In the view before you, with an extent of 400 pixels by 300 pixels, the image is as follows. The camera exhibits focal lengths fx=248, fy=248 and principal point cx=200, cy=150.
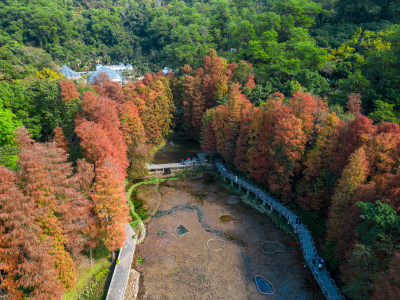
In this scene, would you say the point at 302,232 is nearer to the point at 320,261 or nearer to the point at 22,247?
the point at 320,261

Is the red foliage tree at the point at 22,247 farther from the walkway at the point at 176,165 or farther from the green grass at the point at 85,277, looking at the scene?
the walkway at the point at 176,165

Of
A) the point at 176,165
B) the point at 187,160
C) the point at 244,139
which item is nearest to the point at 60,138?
the point at 176,165

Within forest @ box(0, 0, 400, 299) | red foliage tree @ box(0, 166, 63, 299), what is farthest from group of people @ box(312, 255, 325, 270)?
red foliage tree @ box(0, 166, 63, 299)

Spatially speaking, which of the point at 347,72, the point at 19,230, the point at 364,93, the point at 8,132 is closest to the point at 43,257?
the point at 19,230

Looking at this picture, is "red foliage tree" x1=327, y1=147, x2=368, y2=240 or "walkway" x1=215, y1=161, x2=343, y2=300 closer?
"red foliage tree" x1=327, y1=147, x2=368, y2=240

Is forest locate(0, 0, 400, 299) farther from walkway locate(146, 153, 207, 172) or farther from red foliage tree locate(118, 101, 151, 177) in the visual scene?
walkway locate(146, 153, 207, 172)

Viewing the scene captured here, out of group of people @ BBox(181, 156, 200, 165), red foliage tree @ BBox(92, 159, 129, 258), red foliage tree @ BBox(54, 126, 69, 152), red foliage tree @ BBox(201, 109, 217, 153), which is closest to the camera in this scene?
red foliage tree @ BBox(92, 159, 129, 258)
